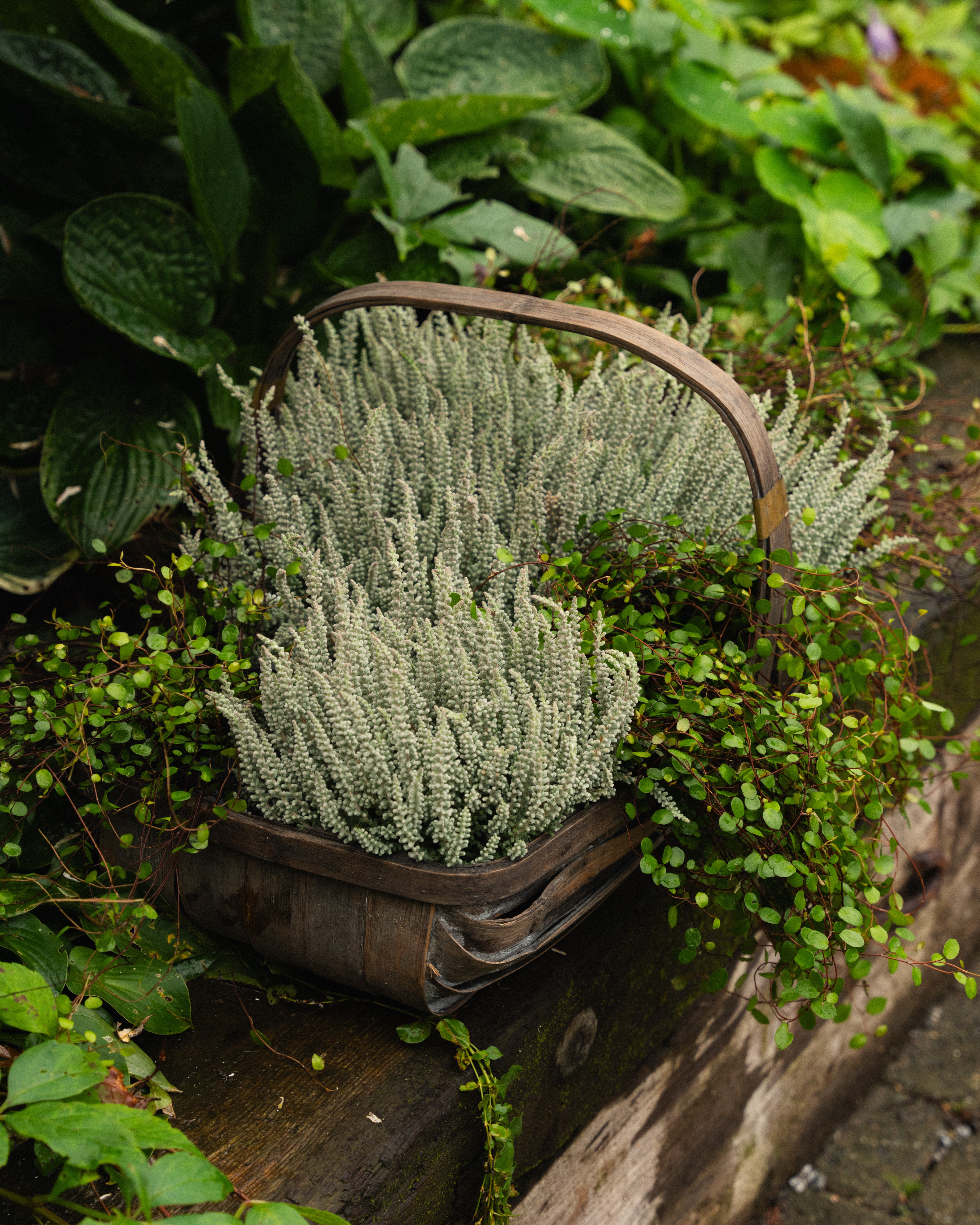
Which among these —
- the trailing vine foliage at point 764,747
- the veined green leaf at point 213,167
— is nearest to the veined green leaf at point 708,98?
the veined green leaf at point 213,167

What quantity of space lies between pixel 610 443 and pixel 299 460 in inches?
17.2

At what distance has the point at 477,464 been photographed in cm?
125

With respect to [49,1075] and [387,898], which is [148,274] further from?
[49,1075]

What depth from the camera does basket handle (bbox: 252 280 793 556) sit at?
0.97 m

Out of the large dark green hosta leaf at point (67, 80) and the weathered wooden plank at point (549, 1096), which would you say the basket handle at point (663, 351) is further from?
the large dark green hosta leaf at point (67, 80)

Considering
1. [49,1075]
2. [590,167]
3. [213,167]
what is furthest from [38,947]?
[590,167]

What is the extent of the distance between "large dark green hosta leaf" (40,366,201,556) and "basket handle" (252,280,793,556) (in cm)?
59

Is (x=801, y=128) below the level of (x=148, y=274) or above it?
above

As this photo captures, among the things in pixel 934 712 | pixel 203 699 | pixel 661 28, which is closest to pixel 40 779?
pixel 203 699

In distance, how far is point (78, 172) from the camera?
1.96m

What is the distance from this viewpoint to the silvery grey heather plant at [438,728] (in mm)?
864

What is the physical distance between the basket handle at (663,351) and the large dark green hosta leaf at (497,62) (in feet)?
4.21

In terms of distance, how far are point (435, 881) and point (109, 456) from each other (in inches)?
42.3

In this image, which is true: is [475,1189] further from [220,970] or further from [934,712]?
[934,712]
